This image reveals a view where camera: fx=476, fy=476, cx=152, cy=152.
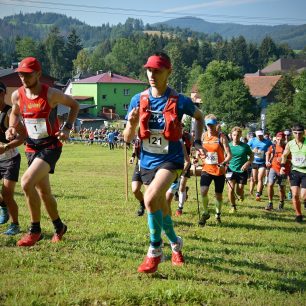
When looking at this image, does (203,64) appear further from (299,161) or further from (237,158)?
(299,161)

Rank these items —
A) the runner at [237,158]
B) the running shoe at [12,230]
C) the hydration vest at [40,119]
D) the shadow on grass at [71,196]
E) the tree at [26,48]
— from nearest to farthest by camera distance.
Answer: the hydration vest at [40,119] < the running shoe at [12,230] < the runner at [237,158] < the shadow on grass at [71,196] < the tree at [26,48]

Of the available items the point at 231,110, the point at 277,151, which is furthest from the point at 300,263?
the point at 231,110

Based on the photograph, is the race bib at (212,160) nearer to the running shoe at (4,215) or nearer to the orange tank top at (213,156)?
the orange tank top at (213,156)

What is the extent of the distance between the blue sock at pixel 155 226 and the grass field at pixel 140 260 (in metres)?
0.35

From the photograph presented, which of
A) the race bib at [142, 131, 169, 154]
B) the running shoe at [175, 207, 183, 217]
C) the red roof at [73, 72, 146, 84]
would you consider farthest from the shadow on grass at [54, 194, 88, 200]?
the red roof at [73, 72, 146, 84]

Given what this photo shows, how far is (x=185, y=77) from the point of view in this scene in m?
153

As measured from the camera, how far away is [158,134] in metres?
5.71

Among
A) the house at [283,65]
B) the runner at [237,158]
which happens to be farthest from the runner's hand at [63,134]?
the house at [283,65]

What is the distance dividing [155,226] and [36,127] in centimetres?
212

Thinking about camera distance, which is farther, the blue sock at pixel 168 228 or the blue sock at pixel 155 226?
the blue sock at pixel 168 228

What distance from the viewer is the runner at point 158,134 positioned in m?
5.61

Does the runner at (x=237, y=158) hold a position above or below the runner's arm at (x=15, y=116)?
below

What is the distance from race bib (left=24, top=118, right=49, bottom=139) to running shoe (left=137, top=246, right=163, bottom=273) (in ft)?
7.19

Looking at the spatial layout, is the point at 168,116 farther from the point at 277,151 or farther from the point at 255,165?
the point at 255,165
